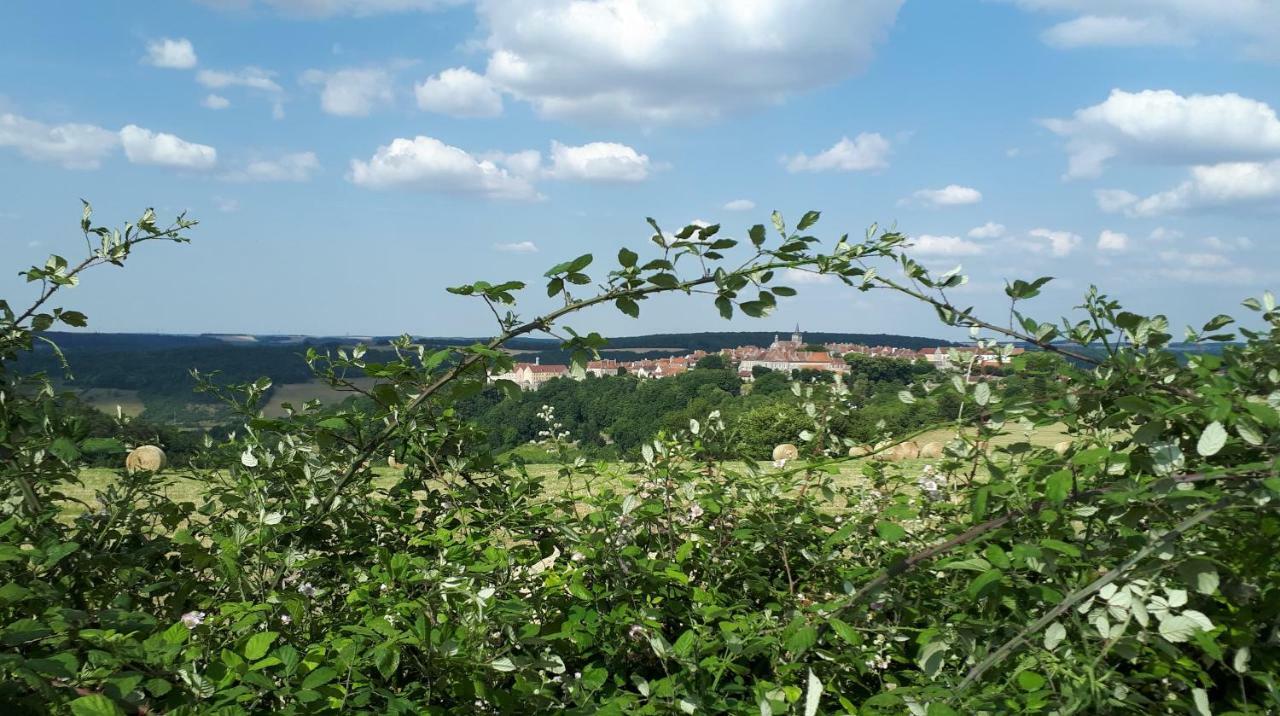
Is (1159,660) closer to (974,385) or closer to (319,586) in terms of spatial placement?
(974,385)

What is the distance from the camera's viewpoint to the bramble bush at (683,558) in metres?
1.43

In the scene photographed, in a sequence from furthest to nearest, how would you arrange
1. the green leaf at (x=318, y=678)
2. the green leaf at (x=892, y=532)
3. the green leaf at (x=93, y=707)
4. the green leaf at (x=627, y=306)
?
1. the green leaf at (x=627, y=306)
2. the green leaf at (x=892, y=532)
3. the green leaf at (x=318, y=678)
4. the green leaf at (x=93, y=707)

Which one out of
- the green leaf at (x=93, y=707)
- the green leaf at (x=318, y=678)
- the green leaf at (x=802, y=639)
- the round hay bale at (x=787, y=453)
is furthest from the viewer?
the round hay bale at (x=787, y=453)

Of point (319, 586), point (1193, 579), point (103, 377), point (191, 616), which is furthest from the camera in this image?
point (103, 377)

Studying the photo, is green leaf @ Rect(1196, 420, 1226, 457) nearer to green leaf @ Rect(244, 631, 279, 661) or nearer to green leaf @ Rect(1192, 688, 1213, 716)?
green leaf @ Rect(1192, 688, 1213, 716)

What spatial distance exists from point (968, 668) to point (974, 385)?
0.64 metres

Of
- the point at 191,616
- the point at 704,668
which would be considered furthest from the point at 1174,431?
the point at 191,616

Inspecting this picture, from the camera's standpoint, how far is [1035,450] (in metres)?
2.29

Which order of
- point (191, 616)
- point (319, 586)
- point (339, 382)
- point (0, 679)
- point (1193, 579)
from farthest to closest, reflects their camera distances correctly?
1. point (339, 382)
2. point (319, 586)
3. point (191, 616)
4. point (1193, 579)
5. point (0, 679)

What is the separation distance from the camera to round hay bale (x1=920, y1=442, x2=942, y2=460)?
2732 millimetres

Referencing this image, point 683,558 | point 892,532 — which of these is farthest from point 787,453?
point 892,532

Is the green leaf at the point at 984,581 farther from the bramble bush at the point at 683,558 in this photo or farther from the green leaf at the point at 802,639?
the green leaf at the point at 802,639

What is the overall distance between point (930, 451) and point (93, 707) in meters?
2.87

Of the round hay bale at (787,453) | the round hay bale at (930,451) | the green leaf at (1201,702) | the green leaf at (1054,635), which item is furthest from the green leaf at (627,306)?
the green leaf at (1201,702)
